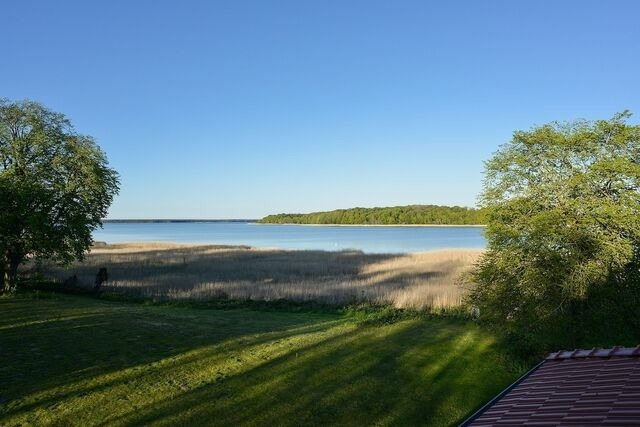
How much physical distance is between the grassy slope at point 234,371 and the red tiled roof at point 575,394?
3622mm

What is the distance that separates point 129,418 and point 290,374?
405 cm

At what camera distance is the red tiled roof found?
16.3 feet

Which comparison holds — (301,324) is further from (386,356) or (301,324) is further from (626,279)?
(626,279)

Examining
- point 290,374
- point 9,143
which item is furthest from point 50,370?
point 9,143

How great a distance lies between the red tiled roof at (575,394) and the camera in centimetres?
496

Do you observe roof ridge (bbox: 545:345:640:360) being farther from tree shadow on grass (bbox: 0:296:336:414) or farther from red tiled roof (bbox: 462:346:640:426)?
tree shadow on grass (bbox: 0:296:336:414)

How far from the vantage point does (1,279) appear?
24234 mm

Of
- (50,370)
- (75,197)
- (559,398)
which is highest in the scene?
(75,197)

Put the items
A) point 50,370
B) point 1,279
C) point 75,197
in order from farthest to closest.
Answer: point 75,197
point 1,279
point 50,370

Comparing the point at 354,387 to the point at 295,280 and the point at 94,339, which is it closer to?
the point at 94,339

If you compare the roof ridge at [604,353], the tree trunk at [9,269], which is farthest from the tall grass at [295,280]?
A: the roof ridge at [604,353]

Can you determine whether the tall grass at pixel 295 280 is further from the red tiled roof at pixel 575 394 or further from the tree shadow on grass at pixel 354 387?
the red tiled roof at pixel 575 394

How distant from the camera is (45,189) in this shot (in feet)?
81.6

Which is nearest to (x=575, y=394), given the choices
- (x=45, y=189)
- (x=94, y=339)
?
(x=94, y=339)
